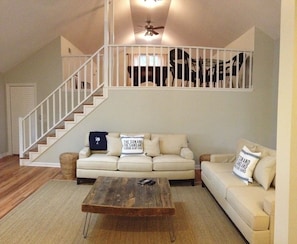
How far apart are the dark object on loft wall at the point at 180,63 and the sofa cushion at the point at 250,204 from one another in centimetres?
329

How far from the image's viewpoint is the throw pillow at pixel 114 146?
190 inches

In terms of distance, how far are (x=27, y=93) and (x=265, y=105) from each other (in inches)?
231

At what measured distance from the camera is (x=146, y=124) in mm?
5719

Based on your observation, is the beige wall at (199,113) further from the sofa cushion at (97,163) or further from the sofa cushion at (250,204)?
the sofa cushion at (250,204)

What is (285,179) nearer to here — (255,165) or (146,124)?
(255,165)

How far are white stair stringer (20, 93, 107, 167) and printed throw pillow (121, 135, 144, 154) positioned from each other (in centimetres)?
123

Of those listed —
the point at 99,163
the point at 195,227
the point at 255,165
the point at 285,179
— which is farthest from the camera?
the point at 99,163

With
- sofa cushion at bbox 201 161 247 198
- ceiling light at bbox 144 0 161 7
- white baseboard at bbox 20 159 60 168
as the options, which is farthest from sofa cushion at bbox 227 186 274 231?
ceiling light at bbox 144 0 161 7

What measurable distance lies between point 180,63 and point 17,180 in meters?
3.95

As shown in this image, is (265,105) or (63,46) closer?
Answer: (265,105)

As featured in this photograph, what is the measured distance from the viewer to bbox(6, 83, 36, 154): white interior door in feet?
22.9

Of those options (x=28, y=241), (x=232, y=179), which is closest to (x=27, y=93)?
(x=28, y=241)

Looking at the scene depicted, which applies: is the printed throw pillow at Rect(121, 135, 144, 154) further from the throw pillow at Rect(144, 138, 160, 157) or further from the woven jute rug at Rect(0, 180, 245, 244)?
the woven jute rug at Rect(0, 180, 245, 244)

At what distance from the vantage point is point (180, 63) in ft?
19.0
